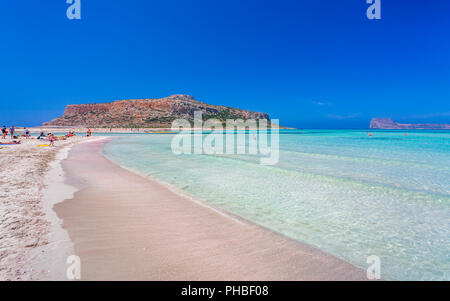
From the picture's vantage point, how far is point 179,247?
3.72 meters

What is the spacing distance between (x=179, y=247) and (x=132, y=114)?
431 feet

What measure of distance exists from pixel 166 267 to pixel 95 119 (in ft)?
446

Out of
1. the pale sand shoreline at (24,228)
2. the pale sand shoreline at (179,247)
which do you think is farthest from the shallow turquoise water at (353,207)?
the pale sand shoreline at (24,228)

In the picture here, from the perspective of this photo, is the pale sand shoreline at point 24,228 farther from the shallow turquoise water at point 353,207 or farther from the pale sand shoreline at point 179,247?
the shallow turquoise water at point 353,207

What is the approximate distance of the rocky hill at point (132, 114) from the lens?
4498 inches

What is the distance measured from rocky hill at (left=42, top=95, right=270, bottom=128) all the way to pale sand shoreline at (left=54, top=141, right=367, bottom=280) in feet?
353

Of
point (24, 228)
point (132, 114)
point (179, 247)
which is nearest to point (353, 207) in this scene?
point (179, 247)

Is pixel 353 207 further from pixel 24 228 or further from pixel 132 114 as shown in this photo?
pixel 132 114

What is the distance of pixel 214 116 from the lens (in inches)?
5906

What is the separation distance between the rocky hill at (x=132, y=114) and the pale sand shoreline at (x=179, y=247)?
108m

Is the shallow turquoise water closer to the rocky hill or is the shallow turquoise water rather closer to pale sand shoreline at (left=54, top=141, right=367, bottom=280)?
pale sand shoreline at (left=54, top=141, right=367, bottom=280)

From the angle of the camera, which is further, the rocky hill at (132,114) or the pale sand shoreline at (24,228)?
the rocky hill at (132,114)
